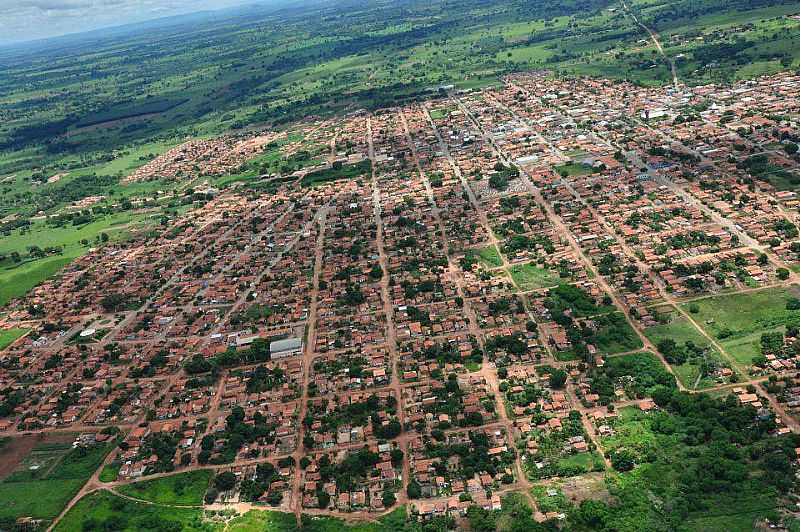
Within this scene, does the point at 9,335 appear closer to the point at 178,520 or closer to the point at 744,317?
the point at 178,520

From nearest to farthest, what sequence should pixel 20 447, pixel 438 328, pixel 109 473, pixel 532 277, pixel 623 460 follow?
pixel 623 460, pixel 109 473, pixel 20 447, pixel 438 328, pixel 532 277

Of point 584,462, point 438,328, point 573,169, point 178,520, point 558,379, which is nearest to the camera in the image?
point 584,462

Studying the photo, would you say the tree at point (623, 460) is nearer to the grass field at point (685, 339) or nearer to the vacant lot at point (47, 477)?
the grass field at point (685, 339)

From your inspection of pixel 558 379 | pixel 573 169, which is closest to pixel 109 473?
pixel 558 379

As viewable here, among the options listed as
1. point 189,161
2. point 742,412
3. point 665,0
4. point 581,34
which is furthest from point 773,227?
point 665,0

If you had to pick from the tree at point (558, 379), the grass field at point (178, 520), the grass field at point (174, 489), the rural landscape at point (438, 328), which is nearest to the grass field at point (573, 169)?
the rural landscape at point (438, 328)

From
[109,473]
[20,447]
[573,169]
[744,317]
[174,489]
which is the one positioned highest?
[573,169]
